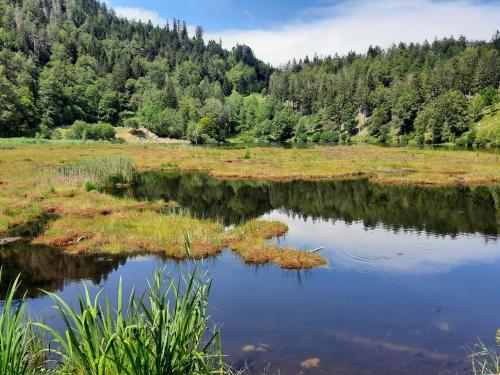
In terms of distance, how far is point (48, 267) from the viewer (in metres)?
21.8

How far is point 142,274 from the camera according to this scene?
21.0 meters

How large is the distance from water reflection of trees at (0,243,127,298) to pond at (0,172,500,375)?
64 mm

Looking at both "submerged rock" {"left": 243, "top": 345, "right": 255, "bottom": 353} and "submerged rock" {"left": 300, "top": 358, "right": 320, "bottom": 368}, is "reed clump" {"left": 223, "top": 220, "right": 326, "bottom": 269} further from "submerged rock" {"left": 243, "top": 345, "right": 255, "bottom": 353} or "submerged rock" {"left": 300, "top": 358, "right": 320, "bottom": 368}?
"submerged rock" {"left": 300, "top": 358, "right": 320, "bottom": 368}

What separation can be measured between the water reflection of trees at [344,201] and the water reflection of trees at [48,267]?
1227 cm

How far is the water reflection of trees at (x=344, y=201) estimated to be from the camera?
3353 centimetres

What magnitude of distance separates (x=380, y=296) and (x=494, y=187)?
1509 inches

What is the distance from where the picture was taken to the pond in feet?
45.2

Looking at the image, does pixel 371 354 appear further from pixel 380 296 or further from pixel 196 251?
pixel 196 251

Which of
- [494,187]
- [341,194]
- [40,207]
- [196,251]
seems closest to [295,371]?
[196,251]

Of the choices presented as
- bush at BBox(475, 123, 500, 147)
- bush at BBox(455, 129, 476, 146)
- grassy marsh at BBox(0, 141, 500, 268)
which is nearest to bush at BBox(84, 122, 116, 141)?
grassy marsh at BBox(0, 141, 500, 268)

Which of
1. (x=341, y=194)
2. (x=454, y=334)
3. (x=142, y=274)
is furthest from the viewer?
(x=341, y=194)

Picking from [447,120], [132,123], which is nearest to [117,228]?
[447,120]

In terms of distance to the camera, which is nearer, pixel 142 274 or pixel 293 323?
pixel 293 323

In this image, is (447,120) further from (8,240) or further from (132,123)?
(8,240)
